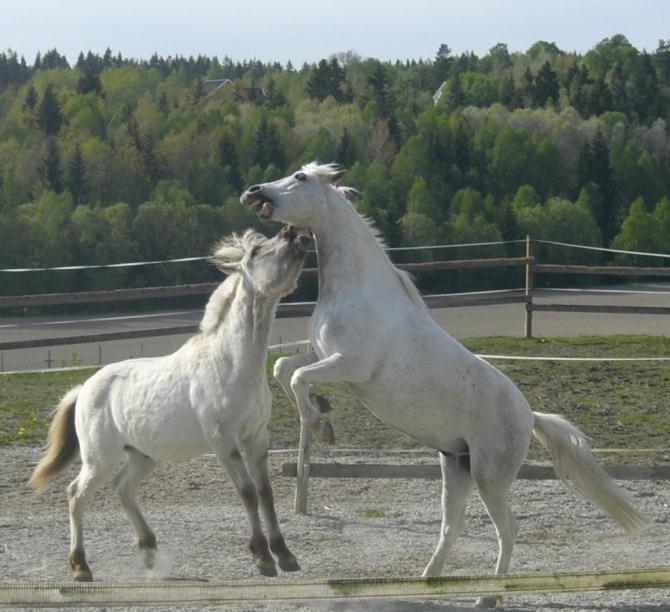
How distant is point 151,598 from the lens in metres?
4.66

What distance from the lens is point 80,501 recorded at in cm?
617

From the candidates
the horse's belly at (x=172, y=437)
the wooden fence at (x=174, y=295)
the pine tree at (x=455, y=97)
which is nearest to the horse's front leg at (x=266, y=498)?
the horse's belly at (x=172, y=437)

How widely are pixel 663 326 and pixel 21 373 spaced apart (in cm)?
1126

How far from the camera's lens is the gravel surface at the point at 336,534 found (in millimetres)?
6133

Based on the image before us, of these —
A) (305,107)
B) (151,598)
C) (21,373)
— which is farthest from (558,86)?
(151,598)

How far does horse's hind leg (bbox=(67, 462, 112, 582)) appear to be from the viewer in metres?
6.07

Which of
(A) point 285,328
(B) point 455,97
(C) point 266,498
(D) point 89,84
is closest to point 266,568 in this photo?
(C) point 266,498

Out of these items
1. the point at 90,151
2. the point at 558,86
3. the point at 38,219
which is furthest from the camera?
the point at 558,86

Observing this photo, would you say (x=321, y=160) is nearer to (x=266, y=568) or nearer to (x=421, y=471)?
(x=421, y=471)

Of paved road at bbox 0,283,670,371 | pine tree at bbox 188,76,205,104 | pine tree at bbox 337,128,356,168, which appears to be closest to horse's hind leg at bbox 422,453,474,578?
paved road at bbox 0,283,670,371

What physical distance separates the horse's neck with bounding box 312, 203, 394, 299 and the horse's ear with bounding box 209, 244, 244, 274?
0.48 meters

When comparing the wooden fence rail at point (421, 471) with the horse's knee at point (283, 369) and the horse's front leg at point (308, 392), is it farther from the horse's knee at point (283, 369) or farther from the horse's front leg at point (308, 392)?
the horse's knee at point (283, 369)

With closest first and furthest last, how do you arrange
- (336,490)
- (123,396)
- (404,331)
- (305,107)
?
(404,331) < (123,396) < (336,490) < (305,107)

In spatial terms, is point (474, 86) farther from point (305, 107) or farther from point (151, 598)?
point (151, 598)
